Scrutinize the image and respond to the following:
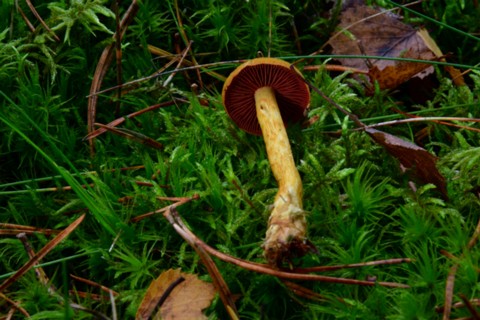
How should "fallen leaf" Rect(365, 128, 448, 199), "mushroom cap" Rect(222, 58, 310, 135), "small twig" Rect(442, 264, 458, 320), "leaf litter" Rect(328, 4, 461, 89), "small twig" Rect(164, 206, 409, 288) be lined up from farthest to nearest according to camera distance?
"leaf litter" Rect(328, 4, 461, 89) → "mushroom cap" Rect(222, 58, 310, 135) → "fallen leaf" Rect(365, 128, 448, 199) → "small twig" Rect(164, 206, 409, 288) → "small twig" Rect(442, 264, 458, 320)

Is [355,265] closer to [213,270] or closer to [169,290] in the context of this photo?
[213,270]

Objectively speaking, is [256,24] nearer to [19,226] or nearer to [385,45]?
[385,45]

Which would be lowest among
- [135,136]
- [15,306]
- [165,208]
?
[15,306]

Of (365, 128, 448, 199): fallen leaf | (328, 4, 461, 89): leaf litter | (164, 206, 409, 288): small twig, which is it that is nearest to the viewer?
(164, 206, 409, 288): small twig

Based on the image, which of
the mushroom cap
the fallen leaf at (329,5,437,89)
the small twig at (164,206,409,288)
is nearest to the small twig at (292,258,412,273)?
the small twig at (164,206,409,288)

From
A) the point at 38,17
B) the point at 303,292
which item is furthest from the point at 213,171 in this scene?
the point at 38,17

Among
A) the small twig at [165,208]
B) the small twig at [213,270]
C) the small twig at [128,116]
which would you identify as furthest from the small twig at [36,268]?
the small twig at [128,116]

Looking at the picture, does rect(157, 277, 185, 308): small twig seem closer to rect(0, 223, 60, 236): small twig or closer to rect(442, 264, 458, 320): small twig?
rect(0, 223, 60, 236): small twig
